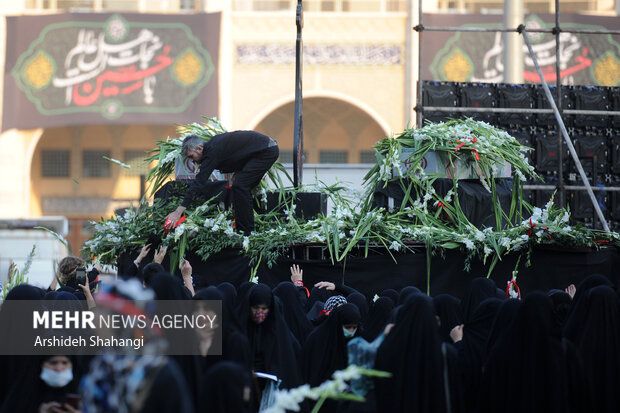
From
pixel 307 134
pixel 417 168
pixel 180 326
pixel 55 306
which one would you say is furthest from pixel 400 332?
pixel 307 134

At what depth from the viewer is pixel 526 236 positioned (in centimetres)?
755

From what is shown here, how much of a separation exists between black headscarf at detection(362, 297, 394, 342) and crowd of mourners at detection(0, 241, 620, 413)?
48cm

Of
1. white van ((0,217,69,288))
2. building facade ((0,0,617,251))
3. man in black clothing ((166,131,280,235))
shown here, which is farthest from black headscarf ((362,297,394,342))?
building facade ((0,0,617,251))

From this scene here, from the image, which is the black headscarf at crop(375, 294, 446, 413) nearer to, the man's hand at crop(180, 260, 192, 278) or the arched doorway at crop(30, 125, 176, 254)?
the man's hand at crop(180, 260, 192, 278)

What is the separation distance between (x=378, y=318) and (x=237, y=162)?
2.37 meters

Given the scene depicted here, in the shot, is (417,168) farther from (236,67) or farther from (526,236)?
(236,67)

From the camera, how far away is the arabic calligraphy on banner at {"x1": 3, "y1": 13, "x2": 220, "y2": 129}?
80.5 feet

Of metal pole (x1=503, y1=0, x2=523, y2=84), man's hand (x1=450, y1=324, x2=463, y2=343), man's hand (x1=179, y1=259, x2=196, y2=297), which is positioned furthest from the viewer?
metal pole (x1=503, y1=0, x2=523, y2=84)

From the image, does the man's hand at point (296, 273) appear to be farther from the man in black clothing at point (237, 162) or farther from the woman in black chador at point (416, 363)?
the woman in black chador at point (416, 363)

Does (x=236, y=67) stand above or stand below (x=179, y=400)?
above

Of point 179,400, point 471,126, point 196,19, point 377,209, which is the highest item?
point 196,19

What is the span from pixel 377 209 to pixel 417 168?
2.03 feet

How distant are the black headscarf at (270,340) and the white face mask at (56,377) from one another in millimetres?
1325

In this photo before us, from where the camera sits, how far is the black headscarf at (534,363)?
4609 millimetres
